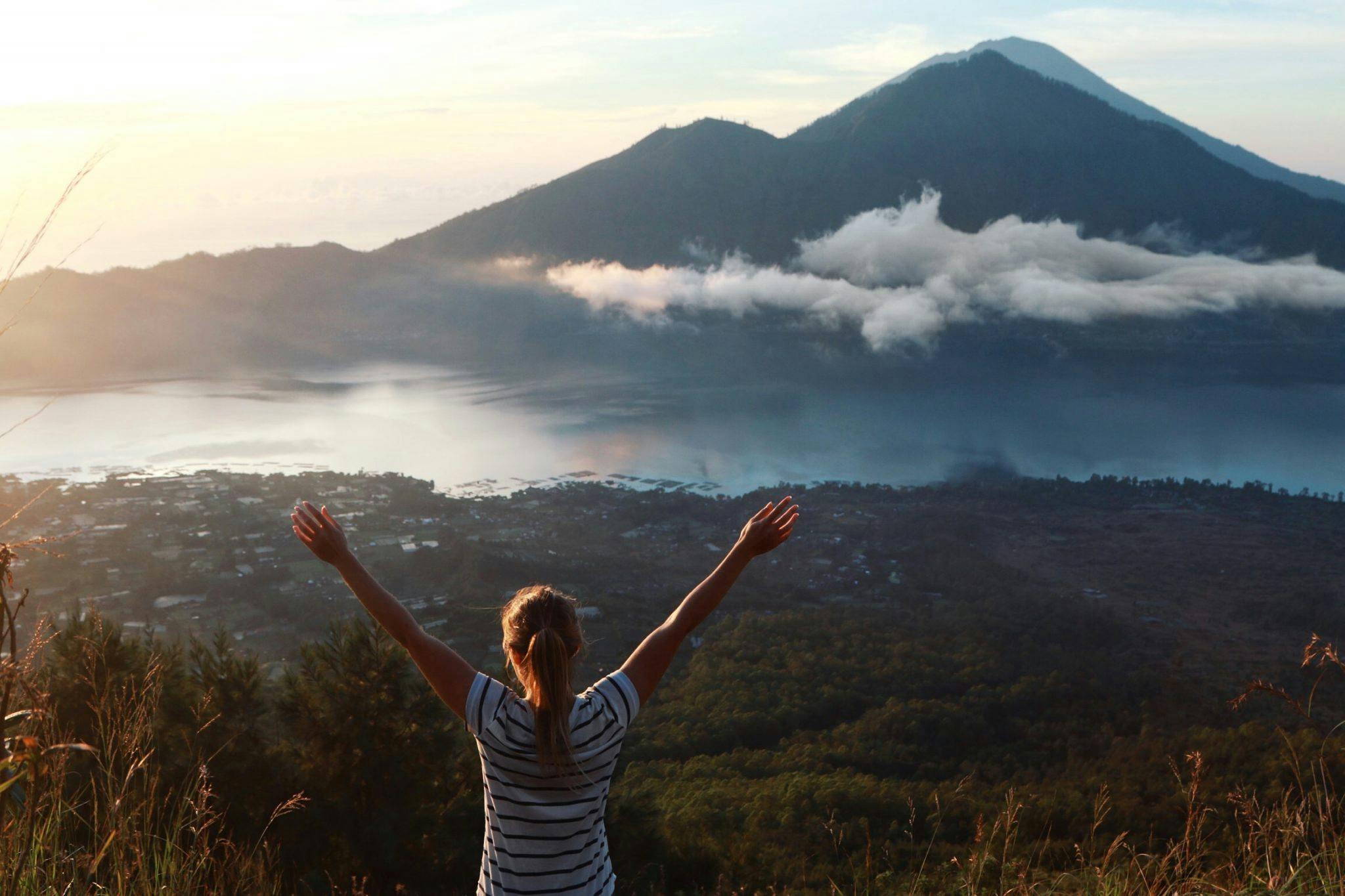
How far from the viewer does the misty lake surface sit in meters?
66.0

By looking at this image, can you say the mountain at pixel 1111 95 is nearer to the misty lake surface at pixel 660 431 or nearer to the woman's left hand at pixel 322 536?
the misty lake surface at pixel 660 431

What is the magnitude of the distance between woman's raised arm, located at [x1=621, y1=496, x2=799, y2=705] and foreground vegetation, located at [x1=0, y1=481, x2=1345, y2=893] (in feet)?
2.02

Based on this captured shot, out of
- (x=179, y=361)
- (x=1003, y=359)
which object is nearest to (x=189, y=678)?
(x=179, y=361)

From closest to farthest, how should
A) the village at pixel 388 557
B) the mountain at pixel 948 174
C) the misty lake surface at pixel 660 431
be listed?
the village at pixel 388 557 → the misty lake surface at pixel 660 431 → the mountain at pixel 948 174

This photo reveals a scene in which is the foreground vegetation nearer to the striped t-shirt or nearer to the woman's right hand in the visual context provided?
the striped t-shirt

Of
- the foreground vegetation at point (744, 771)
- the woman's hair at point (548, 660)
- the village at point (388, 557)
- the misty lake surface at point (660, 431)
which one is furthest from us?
the misty lake surface at point (660, 431)

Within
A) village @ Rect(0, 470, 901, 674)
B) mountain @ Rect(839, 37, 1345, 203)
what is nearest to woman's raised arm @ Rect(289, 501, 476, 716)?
village @ Rect(0, 470, 901, 674)

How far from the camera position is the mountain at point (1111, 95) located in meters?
174

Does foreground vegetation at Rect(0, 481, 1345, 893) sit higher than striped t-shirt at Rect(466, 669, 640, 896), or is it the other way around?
striped t-shirt at Rect(466, 669, 640, 896)

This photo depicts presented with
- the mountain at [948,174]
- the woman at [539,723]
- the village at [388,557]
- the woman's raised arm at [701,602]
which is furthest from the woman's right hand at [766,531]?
the mountain at [948,174]

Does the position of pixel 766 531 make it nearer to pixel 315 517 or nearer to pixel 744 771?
pixel 315 517

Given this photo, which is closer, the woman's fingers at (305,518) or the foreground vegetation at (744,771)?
the woman's fingers at (305,518)

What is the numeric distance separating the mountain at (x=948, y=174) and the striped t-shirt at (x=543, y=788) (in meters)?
141

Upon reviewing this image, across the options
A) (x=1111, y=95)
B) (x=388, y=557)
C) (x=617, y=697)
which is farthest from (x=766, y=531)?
(x=1111, y=95)
